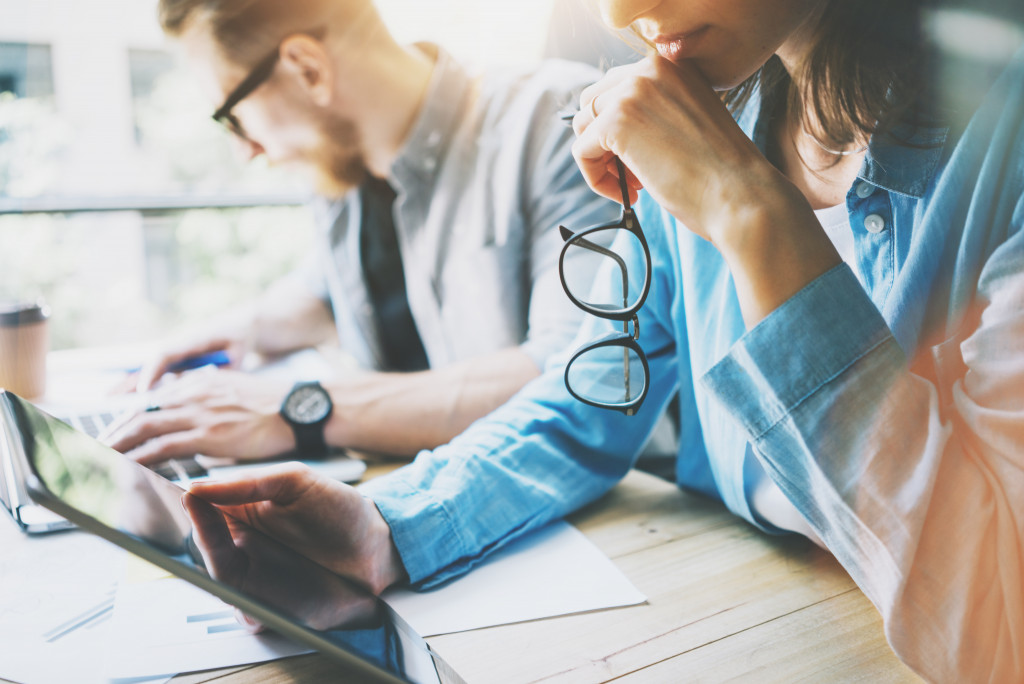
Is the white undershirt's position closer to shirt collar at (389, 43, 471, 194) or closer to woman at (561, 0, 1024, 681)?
woman at (561, 0, 1024, 681)

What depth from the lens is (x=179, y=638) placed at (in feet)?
1.66

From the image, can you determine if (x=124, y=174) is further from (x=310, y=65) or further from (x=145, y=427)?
(x=145, y=427)

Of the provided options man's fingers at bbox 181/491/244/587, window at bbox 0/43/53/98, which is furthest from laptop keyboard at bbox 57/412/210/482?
window at bbox 0/43/53/98

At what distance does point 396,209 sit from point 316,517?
89 centimetres

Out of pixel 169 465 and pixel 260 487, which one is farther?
pixel 169 465

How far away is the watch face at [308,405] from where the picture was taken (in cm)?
89

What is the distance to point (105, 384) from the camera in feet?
3.93

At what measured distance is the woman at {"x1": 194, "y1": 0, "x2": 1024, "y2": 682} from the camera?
0.41 meters

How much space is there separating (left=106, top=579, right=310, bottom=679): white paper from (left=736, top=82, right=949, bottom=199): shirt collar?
52cm

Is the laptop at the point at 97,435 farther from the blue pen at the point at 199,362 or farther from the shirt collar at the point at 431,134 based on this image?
the shirt collar at the point at 431,134

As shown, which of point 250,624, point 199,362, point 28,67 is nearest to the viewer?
point 250,624

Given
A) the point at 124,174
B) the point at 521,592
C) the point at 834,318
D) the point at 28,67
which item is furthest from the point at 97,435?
the point at 124,174

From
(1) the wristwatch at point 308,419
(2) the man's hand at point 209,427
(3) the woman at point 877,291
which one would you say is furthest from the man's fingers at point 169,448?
(3) the woman at point 877,291

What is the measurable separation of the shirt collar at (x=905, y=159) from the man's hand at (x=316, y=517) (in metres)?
0.45
